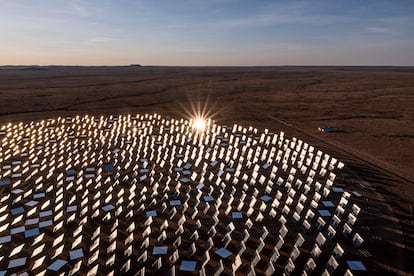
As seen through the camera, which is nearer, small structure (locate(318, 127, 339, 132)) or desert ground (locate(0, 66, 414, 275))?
desert ground (locate(0, 66, 414, 275))

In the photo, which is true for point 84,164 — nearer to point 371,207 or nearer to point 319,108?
point 371,207

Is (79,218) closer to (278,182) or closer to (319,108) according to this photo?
(278,182)

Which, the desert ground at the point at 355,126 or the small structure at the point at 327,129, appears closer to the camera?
the desert ground at the point at 355,126

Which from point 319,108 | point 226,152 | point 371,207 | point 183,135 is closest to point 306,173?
point 371,207

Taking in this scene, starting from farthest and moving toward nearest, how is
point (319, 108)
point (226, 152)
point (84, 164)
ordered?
point (319, 108)
point (226, 152)
point (84, 164)

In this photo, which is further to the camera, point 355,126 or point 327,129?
point 355,126

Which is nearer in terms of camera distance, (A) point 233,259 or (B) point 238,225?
(A) point 233,259

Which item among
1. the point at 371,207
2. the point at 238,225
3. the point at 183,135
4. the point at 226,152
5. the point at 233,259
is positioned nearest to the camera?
the point at 233,259

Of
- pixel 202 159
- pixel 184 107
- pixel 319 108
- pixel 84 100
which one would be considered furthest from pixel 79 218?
pixel 84 100

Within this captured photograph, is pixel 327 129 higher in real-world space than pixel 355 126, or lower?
higher
